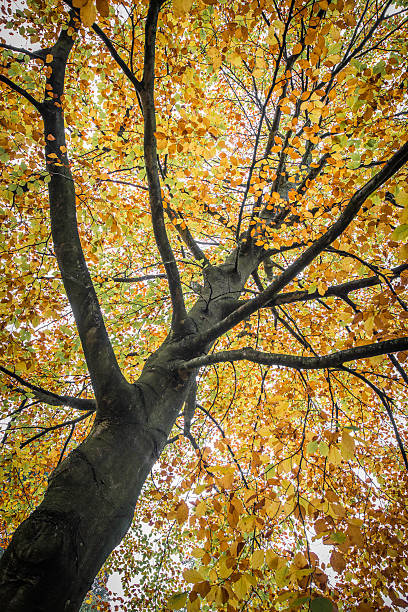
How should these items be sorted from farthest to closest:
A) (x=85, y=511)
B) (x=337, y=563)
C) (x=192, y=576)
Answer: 1. (x=337, y=563)
2. (x=192, y=576)
3. (x=85, y=511)

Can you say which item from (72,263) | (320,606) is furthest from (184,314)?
(320,606)

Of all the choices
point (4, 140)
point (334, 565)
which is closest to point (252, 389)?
point (334, 565)

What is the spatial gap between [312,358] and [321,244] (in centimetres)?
77

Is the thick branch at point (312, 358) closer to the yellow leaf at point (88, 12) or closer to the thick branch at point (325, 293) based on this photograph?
the thick branch at point (325, 293)

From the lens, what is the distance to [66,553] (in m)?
1.27

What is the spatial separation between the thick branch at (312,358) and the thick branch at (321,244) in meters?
0.32

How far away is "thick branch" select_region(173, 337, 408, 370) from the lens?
4.83 ft

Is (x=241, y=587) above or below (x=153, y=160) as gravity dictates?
below

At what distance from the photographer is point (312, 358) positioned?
1.78 m

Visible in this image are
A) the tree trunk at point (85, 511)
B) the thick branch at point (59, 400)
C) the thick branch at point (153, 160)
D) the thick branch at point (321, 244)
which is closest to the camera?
the tree trunk at point (85, 511)

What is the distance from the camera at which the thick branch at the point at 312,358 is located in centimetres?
147

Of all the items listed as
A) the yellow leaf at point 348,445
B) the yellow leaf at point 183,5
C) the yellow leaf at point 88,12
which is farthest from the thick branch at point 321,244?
the yellow leaf at point 88,12

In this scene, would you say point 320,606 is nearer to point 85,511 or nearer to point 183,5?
point 85,511

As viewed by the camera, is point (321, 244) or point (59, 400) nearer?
point (321, 244)
